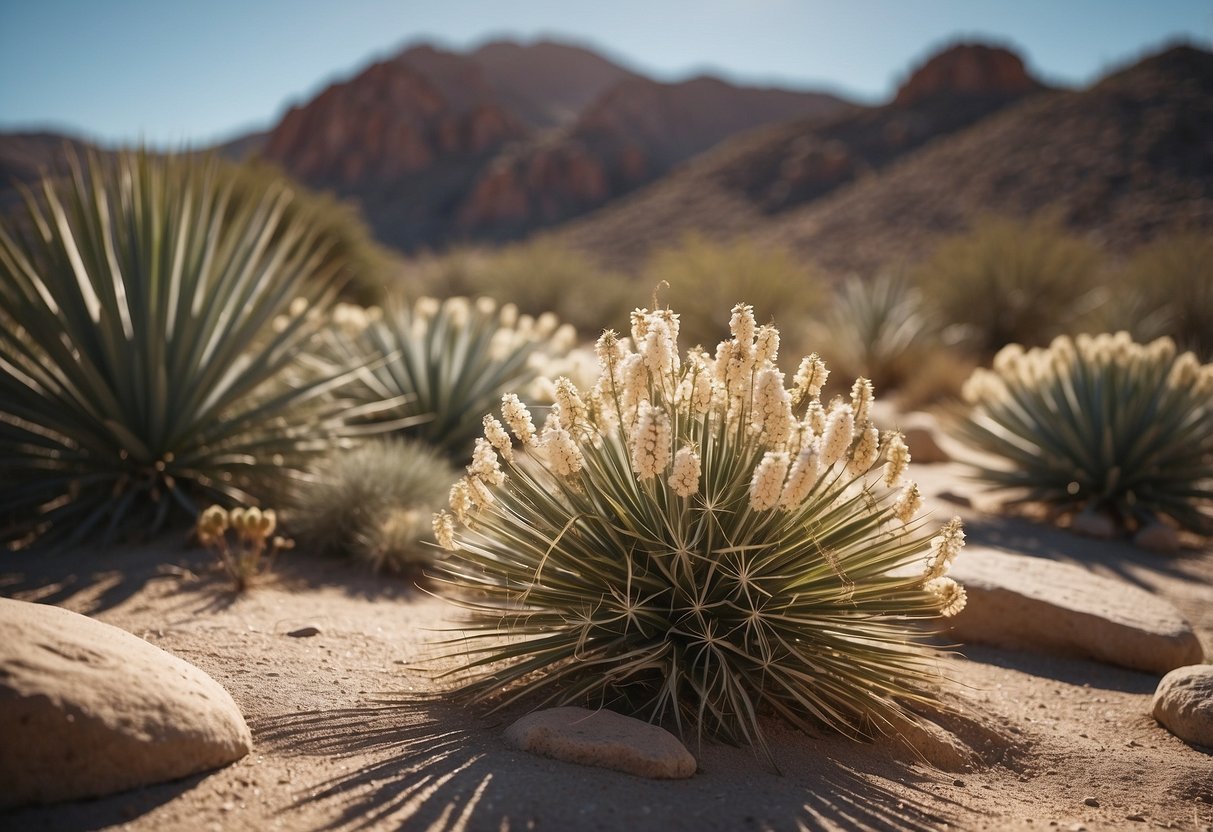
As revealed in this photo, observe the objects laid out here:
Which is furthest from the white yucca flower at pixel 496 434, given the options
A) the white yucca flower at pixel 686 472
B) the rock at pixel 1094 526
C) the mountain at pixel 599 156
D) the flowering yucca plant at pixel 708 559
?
the mountain at pixel 599 156

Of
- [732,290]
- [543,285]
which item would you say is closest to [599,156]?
[543,285]

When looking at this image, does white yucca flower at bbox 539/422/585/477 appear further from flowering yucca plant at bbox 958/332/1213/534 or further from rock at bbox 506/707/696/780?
flowering yucca plant at bbox 958/332/1213/534

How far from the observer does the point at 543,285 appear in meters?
19.8

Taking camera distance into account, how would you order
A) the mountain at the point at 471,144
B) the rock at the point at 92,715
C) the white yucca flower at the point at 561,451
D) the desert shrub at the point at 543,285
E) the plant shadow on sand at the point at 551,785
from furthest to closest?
the mountain at the point at 471,144 → the desert shrub at the point at 543,285 → the white yucca flower at the point at 561,451 → the plant shadow on sand at the point at 551,785 → the rock at the point at 92,715

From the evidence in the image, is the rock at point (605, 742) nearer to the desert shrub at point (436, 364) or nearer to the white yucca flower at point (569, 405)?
the white yucca flower at point (569, 405)

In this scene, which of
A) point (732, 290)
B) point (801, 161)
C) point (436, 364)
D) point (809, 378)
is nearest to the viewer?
point (809, 378)

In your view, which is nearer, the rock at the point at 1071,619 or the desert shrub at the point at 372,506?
the rock at the point at 1071,619

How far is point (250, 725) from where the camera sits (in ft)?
10.5

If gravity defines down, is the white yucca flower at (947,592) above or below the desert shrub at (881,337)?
below

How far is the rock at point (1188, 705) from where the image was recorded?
12.6 feet

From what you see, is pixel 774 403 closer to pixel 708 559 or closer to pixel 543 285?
pixel 708 559

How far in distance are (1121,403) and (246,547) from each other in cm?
700

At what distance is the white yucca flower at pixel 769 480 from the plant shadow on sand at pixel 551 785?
36.9 inches

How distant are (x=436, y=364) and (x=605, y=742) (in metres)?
5.14
